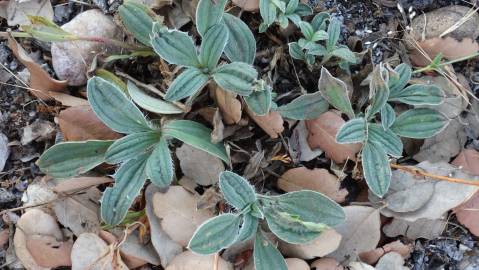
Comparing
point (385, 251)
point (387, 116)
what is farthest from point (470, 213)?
point (387, 116)

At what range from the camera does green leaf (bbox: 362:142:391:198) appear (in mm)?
1483

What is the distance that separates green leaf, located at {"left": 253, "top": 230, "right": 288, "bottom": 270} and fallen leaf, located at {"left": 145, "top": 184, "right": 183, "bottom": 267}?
196 millimetres

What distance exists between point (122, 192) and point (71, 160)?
15cm

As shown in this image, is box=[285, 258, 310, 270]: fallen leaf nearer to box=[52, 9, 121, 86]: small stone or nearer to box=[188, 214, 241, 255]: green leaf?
box=[188, 214, 241, 255]: green leaf

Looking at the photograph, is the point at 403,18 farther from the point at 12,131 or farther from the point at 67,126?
the point at 12,131

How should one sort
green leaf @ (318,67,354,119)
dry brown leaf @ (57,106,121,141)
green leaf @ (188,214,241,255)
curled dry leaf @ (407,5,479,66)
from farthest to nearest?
curled dry leaf @ (407,5,479,66) < dry brown leaf @ (57,106,121,141) < green leaf @ (318,67,354,119) < green leaf @ (188,214,241,255)

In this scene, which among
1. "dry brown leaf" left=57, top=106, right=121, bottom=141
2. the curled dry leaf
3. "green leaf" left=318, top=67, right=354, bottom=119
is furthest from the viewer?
the curled dry leaf

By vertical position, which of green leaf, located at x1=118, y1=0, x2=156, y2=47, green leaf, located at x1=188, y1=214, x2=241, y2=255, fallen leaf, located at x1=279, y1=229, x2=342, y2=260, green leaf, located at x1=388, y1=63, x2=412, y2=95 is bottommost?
fallen leaf, located at x1=279, y1=229, x2=342, y2=260

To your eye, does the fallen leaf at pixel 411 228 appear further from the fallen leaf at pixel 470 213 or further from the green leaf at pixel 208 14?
the green leaf at pixel 208 14

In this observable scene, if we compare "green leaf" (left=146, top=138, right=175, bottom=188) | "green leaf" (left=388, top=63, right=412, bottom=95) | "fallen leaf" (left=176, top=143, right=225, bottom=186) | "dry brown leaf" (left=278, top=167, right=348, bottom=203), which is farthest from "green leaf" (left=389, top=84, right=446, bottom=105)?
"green leaf" (left=146, top=138, right=175, bottom=188)

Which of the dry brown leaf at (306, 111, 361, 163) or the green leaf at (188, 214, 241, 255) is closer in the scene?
the green leaf at (188, 214, 241, 255)

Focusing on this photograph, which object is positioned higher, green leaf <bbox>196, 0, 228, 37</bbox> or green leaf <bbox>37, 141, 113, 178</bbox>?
green leaf <bbox>196, 0, 228, 37</bbox>

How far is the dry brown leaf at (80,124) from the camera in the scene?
1575 mm

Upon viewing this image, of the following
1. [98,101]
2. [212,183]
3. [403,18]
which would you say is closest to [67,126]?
[98,101]
